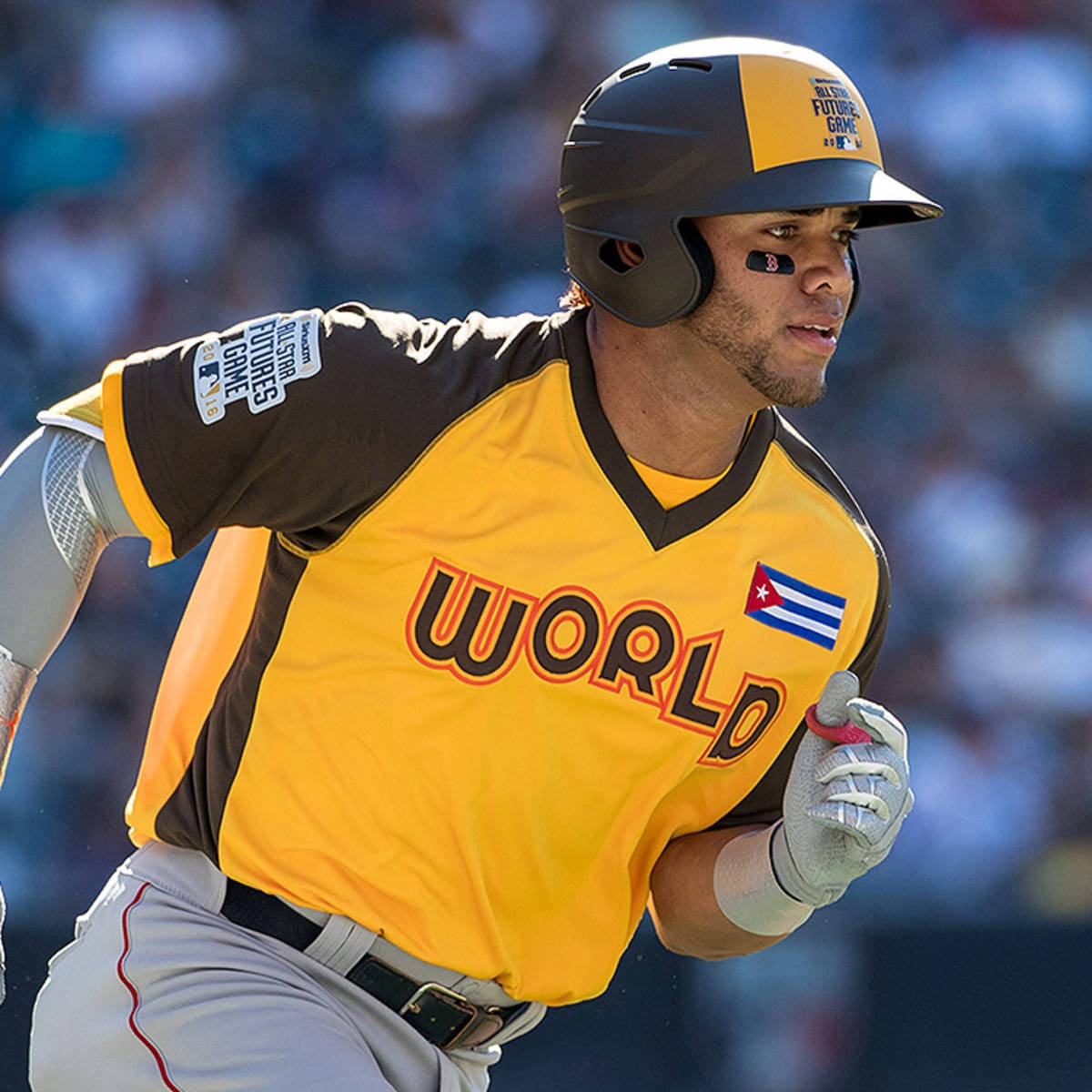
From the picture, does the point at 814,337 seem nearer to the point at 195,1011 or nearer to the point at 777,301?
the point at 777,301

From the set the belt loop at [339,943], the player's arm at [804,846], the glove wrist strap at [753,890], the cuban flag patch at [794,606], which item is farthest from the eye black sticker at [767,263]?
the belt loop at [339,943]

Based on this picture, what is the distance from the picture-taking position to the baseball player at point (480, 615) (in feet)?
8.28

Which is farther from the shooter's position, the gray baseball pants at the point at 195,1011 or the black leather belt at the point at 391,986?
the black leather belt at the point at 391,986

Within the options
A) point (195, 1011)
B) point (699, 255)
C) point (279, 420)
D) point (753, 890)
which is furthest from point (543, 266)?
point (195, 1011)

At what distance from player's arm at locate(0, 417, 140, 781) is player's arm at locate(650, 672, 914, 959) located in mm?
1093

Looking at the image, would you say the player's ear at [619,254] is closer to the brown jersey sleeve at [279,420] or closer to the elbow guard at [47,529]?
the brown jersey sleeve at [279,420]

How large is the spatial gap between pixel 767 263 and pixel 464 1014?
1270mm

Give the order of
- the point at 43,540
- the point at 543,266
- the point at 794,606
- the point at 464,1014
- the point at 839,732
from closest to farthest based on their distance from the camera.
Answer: the point at 43,540 → the point at 839,732 → the point at 464,1014 → the point at 794,606 → the point at 543,266

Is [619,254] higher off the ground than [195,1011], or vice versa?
[619,254]

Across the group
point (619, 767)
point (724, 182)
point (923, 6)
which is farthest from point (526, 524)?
point (923, 6)

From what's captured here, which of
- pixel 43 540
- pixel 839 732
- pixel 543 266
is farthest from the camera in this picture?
pixel 543 266

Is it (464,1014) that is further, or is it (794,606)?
(794,606)

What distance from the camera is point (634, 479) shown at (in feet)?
9.05

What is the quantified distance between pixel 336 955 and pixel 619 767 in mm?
529
